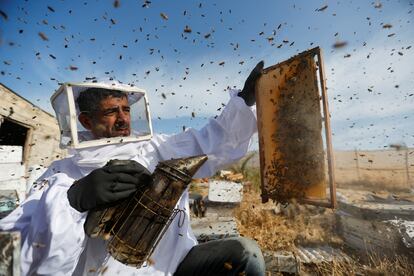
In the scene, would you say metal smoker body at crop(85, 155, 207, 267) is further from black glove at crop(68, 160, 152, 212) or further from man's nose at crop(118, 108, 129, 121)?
man's nose at crop(118, 108, 129, 121)

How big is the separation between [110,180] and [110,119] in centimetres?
130

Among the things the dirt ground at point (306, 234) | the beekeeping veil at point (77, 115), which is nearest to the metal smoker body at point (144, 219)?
the beekeeping veil at point (77, 115)

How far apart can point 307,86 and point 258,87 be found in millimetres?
522

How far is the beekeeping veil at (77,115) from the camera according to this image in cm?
309

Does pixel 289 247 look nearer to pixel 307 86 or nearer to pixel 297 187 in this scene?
pixel 297 187

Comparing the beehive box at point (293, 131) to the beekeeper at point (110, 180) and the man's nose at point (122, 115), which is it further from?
the man's nose at point (122, 115)

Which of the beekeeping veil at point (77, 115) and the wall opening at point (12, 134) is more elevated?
the wall opening at point (12, 134)

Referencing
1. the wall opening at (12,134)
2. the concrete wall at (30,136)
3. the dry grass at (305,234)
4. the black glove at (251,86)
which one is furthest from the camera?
the wall opening at (12,134)

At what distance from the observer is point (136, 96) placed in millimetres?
3912

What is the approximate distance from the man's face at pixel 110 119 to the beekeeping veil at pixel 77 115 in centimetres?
11

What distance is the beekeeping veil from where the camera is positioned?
309 centimetres

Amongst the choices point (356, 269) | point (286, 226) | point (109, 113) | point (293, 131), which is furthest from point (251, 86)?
point (286, 226)

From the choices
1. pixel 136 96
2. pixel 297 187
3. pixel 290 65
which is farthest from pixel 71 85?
pixel 297 187

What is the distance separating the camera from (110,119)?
11.2 feet
